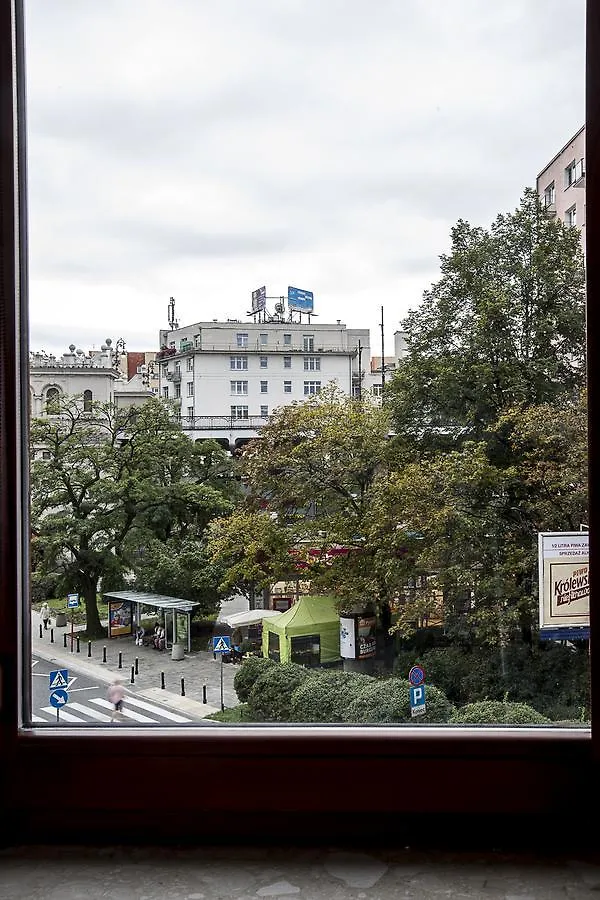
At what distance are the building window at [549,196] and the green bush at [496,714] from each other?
2.52ft

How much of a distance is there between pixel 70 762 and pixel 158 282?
73 centimetres

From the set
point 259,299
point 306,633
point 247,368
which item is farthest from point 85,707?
point 259,299

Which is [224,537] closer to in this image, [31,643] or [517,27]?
[31,643]

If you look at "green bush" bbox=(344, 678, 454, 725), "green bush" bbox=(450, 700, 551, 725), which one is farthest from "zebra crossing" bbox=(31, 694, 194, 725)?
"green bush" bbox=(450, 700, 551, 725)

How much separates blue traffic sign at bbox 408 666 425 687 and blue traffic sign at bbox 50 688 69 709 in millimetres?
527

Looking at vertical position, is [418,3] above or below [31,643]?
above

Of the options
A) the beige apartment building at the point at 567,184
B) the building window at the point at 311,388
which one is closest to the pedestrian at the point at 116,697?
the building window at the point at 311,388

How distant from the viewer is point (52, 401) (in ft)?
3.79

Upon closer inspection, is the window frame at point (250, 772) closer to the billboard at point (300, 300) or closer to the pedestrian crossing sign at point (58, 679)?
the pedestrian crossing sign at point (58, 679)

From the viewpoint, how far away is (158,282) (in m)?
1.19

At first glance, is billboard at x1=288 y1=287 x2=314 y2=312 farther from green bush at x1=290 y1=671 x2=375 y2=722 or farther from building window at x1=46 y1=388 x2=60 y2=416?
green bush at x1=290 y1=671 x2=375 y2=722

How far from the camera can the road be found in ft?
3.51

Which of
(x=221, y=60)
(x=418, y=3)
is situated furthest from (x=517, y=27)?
(x=221, y=60)

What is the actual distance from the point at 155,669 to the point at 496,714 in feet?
1.74
